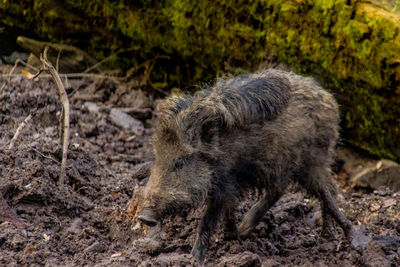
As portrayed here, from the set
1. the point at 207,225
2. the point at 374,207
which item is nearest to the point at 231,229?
the point at 207,225

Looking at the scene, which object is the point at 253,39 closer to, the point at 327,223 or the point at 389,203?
the point at 389,203

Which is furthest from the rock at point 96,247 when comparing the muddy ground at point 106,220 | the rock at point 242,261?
the rock at point 242,261

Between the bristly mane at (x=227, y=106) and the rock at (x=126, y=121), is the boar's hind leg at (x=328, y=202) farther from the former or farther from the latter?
the rock at (x=126, y=121)

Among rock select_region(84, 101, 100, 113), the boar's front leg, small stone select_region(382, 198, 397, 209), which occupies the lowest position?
rock select_region(84, 101, 100, 113)

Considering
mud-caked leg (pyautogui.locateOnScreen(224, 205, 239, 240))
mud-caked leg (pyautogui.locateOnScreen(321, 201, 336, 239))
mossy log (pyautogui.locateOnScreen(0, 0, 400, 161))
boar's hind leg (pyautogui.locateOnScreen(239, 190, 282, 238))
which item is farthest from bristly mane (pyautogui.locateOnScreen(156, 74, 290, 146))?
mossy log (pyautogui.locateOnScreen(0, 0, 400, 161))

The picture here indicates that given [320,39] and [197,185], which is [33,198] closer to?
[197,185]

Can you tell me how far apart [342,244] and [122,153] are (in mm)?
2798

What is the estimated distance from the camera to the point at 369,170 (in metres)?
7.17

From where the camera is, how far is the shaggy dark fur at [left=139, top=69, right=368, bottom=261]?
4625 millimetres

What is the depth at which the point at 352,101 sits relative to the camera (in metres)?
6.82

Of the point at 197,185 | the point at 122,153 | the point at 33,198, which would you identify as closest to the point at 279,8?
the point at 122,153

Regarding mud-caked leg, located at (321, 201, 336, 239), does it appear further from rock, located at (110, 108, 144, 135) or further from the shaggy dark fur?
rock, located at (110, 108, 144, 135)

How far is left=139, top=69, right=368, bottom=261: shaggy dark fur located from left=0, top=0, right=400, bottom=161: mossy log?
1.13 meters

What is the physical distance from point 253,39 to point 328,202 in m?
2.38
